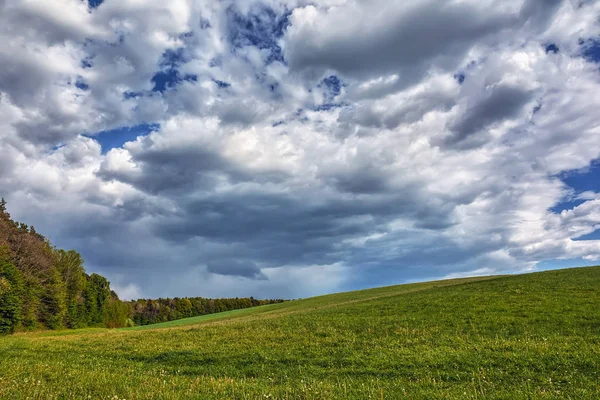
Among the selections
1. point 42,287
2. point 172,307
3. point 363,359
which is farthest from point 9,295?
point 172,307

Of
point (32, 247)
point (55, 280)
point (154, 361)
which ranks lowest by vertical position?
point (154, 361)

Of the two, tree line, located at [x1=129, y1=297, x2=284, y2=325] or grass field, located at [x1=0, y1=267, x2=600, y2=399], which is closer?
grass field, located at [x1=0, y1=267, x2=600, y2=399]

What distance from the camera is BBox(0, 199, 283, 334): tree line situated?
6397 centimetres

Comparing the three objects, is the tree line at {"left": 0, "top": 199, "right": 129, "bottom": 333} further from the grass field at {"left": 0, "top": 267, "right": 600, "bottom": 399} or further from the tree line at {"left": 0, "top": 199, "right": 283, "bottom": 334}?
the grass field at {"left": 0, "top": 267, "right": 600, "bottom": 399}

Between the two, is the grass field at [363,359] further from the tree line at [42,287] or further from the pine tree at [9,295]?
the tree line at [42,287]

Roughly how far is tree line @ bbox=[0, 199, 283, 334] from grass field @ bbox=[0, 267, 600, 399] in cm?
4121

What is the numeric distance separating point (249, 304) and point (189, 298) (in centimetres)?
3278

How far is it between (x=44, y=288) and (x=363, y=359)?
255ft

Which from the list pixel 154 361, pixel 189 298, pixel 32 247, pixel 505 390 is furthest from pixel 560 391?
pixel 189 298

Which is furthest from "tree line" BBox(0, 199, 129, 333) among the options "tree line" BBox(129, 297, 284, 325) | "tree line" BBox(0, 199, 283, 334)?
"tree line" BBox(129, 297, 284, 325)

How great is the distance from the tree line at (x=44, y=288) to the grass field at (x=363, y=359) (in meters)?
41.2

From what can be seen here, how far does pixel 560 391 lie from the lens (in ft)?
45.0

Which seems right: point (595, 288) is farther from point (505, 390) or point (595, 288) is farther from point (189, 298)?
point (189, 298)

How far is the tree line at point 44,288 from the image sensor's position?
64.0m
